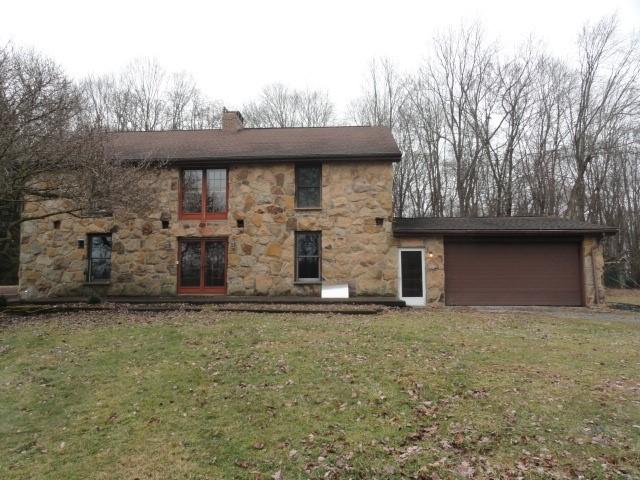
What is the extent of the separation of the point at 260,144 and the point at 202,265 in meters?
5.23

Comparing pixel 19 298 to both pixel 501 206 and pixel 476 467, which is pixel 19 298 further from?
pixel 501 206

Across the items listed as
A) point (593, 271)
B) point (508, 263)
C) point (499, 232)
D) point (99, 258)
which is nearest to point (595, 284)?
point (593, 271)

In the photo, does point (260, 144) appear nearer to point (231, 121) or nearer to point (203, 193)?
point (203, 193)

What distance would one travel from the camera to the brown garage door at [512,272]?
1449 cm

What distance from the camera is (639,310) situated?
1370 cm

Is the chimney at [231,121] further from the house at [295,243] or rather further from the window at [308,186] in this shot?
the window at [308,186]

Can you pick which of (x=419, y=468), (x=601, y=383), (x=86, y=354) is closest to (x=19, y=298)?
(x=86, y=354)

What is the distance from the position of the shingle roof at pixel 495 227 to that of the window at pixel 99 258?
1062cm

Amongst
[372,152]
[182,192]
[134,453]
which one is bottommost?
[134,453]

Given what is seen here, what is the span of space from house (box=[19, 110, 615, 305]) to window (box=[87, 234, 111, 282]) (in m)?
0.04

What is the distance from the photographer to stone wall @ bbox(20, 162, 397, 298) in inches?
564

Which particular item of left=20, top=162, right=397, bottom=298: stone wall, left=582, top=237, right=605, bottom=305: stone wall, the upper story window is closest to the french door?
left=20, top=162, right=397, bottom=298: stone wall

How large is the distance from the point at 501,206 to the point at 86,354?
78.8 feet

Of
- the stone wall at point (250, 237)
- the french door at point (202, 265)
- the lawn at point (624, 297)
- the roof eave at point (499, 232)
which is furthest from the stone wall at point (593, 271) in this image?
the french door at point (202, 265)
